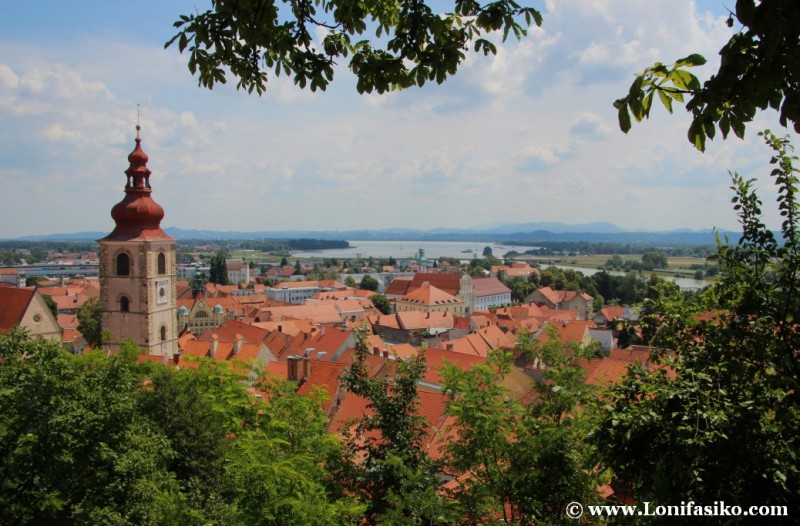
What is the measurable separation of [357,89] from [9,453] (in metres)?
7.23

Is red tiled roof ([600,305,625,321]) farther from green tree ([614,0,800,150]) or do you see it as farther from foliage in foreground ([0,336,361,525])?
green tree ([614,0,800,150])

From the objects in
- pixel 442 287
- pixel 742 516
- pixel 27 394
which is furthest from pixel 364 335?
pixel 442 287

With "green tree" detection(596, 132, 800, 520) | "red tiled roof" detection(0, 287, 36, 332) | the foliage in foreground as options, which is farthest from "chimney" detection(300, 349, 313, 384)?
"green tree" detection(596, 132, 800, 520)

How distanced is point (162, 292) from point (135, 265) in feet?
6.46

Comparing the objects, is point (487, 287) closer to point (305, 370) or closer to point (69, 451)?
point (305, 370)

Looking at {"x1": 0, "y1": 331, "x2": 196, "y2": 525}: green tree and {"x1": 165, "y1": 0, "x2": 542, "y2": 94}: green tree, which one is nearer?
{"x1": 165, "y1": 0, "x2": 542, "y2": 94}: green tree

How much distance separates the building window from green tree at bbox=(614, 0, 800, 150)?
30422mm

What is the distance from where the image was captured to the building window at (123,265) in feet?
96.9

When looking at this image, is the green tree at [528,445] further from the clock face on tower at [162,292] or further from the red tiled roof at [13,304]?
the red tiled roof at [13,304]

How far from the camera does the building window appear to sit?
29.5m

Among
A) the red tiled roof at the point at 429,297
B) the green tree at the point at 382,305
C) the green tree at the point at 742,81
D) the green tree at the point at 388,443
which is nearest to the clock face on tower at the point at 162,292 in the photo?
the green tree at the point at 388,443

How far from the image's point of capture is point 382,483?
32.3 feet

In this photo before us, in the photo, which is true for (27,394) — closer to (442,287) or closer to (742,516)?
(742,516)

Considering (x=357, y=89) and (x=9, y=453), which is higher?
(x=357, y=89)
